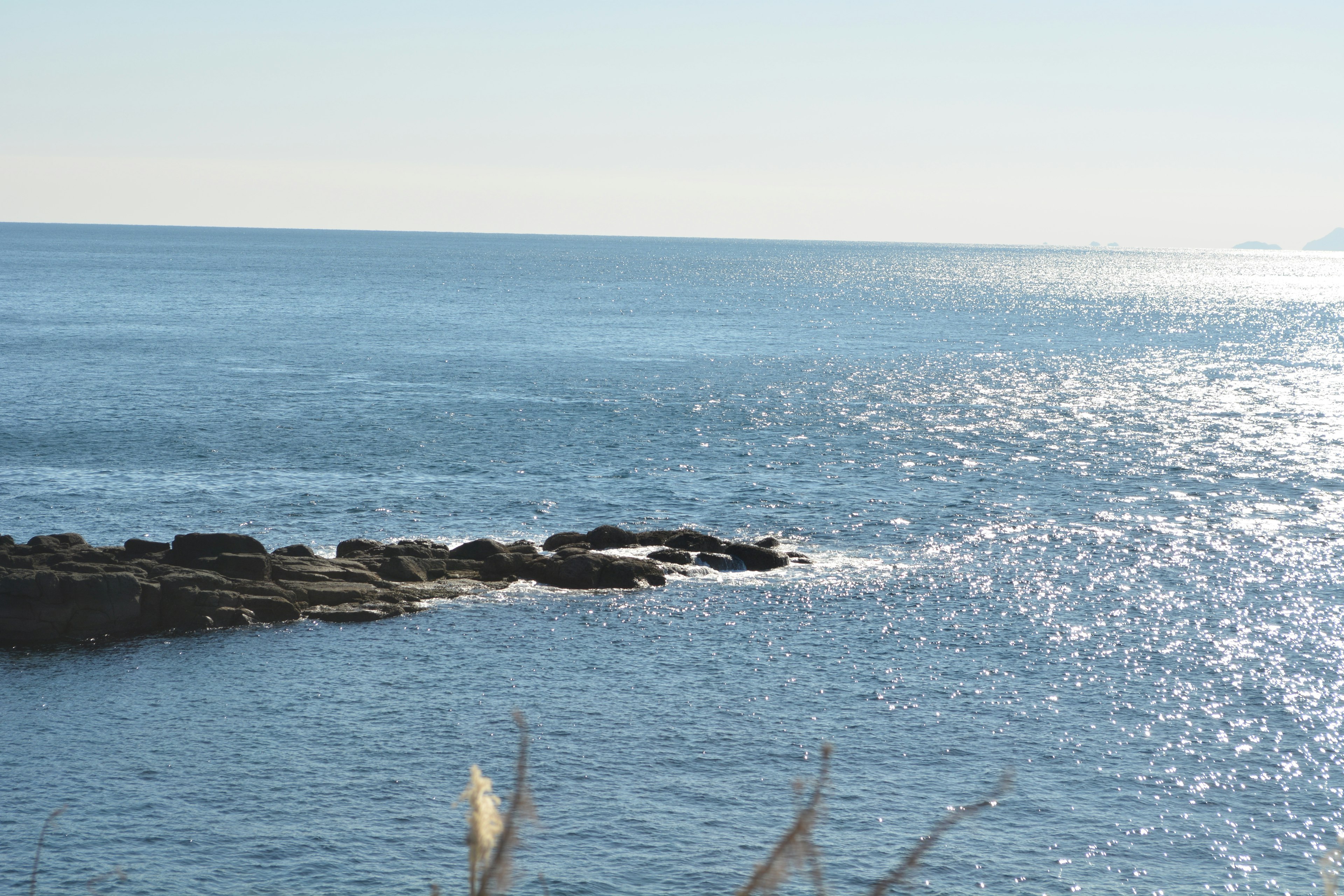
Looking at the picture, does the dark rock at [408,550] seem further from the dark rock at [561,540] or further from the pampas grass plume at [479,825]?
the pampas grass plume at [479,825]

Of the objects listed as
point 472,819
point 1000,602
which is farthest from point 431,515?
point 472,819

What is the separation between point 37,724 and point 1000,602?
4154 cm

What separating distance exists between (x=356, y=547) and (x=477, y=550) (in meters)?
6.43

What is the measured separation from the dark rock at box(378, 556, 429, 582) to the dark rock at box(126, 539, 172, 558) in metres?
10.7

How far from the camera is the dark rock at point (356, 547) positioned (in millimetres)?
60781

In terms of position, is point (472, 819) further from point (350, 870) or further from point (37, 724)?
→ point (37, 724)

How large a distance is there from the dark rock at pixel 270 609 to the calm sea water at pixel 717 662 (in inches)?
63.5

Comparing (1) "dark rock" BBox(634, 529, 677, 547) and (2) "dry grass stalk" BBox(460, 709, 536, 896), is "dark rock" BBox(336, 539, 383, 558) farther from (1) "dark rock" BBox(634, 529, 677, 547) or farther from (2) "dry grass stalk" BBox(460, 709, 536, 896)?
(2) "dry grass stalk" BBox(460, 709, 536, 896)

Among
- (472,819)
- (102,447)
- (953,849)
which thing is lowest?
(953,849)

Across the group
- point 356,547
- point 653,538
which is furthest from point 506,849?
point 653,538

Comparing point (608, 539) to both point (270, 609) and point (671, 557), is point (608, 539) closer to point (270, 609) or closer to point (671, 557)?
point (671, 557)

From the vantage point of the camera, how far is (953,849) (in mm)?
34562

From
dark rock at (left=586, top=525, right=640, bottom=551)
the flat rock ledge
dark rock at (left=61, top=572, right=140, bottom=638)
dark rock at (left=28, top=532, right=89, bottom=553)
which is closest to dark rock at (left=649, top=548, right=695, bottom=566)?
the flat rock ledge

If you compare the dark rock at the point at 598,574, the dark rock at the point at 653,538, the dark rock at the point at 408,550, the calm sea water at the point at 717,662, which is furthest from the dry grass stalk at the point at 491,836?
the dark rock at the point at 653,538
